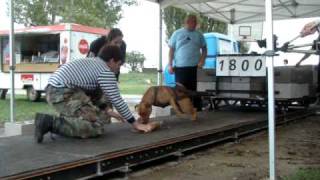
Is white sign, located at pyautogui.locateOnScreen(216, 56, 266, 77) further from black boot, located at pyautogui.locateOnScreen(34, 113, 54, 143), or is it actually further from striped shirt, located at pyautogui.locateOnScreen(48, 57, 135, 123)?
black boot, located at pyautogui.locateOnScreen(34, 113, 54, 143)

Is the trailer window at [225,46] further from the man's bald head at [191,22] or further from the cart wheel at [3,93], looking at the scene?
the cart wheel at [3,93]

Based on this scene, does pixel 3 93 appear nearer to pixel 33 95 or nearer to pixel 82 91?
pixel 33 95

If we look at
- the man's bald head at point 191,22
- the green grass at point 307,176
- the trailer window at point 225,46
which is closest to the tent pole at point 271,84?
the green grass at point 307,176

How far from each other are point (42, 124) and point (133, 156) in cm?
102

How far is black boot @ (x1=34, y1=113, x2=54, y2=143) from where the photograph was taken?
5906 mm

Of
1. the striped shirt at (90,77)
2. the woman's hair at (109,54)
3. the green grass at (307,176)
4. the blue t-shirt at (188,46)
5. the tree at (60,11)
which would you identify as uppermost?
the tree at (60,11)

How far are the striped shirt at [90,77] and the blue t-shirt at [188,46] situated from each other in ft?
12.5

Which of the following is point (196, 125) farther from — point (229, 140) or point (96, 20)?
point (96, 20)

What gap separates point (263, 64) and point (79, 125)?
5142mm

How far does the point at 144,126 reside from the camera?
7.15 meters

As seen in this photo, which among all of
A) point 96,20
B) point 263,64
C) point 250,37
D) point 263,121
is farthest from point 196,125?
point 96,20

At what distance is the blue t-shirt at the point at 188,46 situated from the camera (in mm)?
10031

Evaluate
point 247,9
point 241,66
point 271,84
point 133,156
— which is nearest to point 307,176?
point 271,84

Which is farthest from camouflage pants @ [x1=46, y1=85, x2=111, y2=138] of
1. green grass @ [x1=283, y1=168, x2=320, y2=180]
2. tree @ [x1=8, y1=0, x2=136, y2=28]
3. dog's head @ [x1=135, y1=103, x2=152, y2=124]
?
tree @ [x1=8, y1=0, x2=136, y2=28]
